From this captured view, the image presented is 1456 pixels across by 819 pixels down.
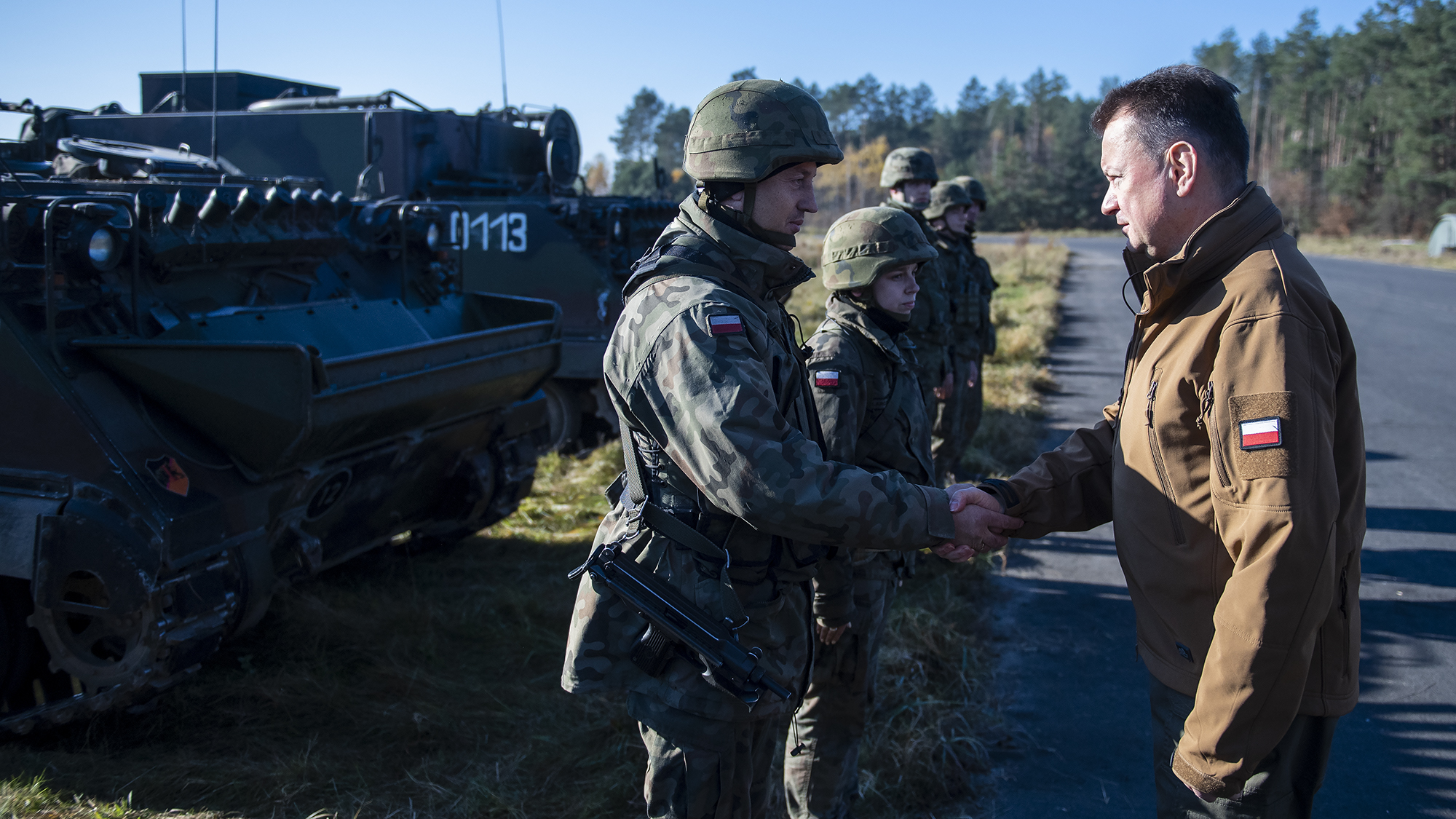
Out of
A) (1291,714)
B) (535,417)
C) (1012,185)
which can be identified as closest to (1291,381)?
(1291,714)

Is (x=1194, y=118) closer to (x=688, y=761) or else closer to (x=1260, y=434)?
(x=1260, y=434)

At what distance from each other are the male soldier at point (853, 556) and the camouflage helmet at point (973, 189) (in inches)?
164

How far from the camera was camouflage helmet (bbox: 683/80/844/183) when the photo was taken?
232 centimetres

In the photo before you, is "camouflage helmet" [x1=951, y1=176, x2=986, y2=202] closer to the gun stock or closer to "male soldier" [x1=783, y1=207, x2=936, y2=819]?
"male soldier" [x1=783, y1=207, x2=936, y2=819]

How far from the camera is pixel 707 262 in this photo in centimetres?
230

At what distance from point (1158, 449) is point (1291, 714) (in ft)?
1.73

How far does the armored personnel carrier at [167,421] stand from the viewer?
364cm

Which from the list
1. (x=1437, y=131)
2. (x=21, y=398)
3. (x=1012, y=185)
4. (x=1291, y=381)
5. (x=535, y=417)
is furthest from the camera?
(x=1012, y=185)

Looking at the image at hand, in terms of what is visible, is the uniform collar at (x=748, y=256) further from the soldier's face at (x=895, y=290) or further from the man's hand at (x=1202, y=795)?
the man's hand at (x=1202, y=795)

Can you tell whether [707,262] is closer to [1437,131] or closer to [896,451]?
[896,451]

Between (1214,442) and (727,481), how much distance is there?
2.97 ft

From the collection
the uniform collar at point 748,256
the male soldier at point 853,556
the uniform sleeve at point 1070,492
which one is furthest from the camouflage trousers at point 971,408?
the uniform collar at point 748,256

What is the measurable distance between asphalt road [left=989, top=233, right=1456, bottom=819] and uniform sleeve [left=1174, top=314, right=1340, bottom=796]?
1.83 metres

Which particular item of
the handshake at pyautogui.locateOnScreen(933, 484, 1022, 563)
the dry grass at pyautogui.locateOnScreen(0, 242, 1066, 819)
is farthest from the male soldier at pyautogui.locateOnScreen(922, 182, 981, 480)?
the handshake at pyautogui.locateOnScreen(933, 484, 1022, 563)
